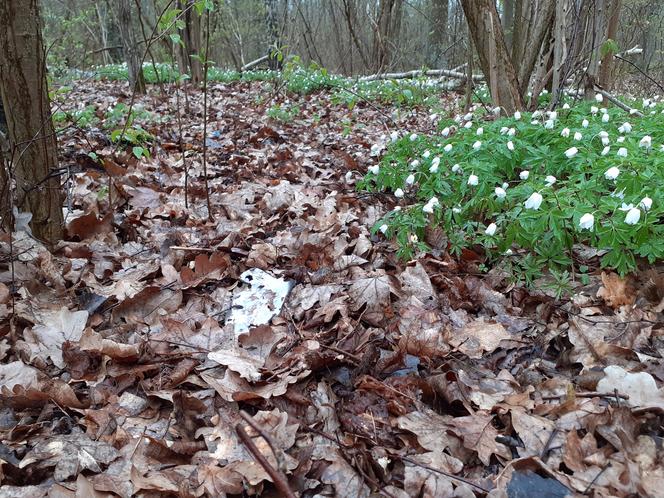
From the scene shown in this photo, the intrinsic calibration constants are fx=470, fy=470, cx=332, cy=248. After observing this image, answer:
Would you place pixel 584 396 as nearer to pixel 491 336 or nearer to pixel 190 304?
pixel 491 336

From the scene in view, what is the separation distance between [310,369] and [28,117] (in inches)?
78.9

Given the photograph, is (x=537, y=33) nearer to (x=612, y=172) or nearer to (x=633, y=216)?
(x=612, y=172)

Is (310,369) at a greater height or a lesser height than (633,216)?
lesser

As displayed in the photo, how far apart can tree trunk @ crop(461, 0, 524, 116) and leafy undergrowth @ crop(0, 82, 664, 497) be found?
2516mm

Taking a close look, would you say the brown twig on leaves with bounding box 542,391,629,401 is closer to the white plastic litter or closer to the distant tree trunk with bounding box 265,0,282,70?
the white plastic litter

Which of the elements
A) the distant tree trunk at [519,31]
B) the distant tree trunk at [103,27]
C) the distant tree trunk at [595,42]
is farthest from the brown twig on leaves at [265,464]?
the distant tree trunk at [103,27]

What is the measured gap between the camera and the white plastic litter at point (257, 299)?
230cm

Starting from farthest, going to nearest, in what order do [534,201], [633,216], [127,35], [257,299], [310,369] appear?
[127,35]
[257,299]
[534,201]
[633,216]
[310,369]

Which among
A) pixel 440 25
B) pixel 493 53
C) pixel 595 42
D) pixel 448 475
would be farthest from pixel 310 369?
pixel 440 25

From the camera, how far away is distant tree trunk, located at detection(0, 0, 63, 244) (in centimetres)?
232

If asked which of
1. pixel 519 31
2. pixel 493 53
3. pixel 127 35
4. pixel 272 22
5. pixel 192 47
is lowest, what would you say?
pixel 493 53

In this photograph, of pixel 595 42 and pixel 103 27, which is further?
pixel 103 27

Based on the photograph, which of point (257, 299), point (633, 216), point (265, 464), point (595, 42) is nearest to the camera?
point (265, 464)

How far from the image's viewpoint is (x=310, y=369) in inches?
73.9
